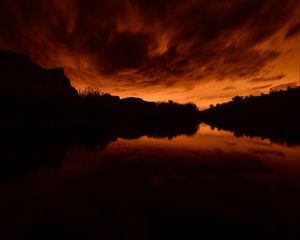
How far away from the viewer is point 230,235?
2.44m

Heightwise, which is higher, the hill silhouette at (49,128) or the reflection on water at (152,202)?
the hill silhouette at (49,128)

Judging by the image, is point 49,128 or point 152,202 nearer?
point 152,202

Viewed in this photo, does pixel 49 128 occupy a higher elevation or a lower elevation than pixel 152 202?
higher

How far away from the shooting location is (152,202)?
340 cm

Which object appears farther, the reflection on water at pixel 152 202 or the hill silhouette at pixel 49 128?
the hill silhouette at pixel 49 128

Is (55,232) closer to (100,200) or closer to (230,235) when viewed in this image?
(100,200)

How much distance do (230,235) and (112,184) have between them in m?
3.00

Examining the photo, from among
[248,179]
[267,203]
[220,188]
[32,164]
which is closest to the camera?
[267,203]

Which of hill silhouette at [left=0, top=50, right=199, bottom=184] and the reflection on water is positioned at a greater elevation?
hill silhouette at [left=0, top=50, right=199, bottom=184]

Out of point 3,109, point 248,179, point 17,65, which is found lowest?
point 248,179

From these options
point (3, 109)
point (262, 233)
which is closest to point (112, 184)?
point (262, 233)

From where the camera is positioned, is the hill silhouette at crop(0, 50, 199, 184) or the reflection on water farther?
the hill silhouette at crop(0, 50, 199, 184)

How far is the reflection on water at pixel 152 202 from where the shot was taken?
2555mm

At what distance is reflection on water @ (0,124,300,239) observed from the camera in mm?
2555
